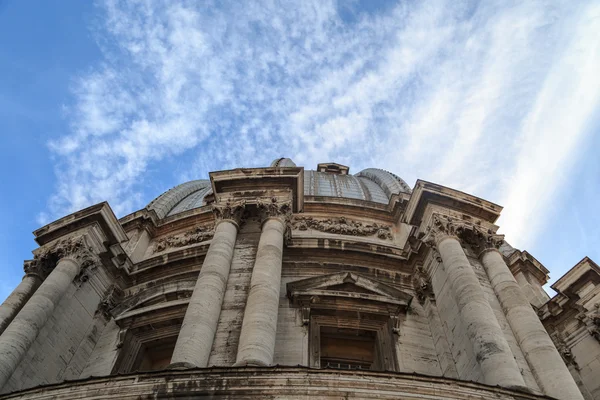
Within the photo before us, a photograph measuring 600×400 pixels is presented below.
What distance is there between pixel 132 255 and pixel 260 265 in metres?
10.9

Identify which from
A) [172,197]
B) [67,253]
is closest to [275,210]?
[67,253]

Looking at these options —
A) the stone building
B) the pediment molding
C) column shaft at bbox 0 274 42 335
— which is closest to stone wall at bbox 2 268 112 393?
the stone building

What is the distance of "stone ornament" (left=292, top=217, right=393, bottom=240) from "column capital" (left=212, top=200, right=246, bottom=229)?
204 inches

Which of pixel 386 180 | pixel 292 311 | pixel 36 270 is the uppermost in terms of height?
pixel 386 180

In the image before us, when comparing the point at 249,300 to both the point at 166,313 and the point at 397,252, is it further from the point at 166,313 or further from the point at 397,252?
the point at 397,252

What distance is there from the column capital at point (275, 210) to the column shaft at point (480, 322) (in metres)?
5.60

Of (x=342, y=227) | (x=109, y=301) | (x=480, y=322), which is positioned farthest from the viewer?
(x=342, y=227)

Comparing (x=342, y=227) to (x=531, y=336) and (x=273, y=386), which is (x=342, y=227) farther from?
(x=273, y=386)

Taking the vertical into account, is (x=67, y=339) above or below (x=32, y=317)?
above

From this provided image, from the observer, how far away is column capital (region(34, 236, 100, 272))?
1917 centimetres

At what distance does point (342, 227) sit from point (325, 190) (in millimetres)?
11031

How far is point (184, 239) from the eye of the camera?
25078mm

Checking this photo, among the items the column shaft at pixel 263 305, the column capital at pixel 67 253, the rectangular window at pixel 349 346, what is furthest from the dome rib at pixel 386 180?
the column capital at pixel 67 253

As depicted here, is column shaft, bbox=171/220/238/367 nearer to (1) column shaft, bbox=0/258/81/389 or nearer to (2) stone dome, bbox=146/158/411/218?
(1) column shaft, bbox=0/258/81/389
